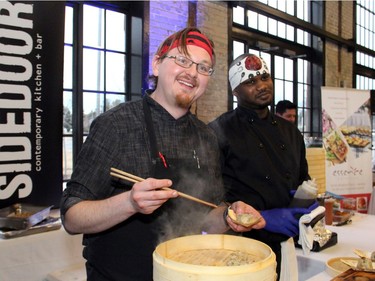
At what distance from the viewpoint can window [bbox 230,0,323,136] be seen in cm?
596

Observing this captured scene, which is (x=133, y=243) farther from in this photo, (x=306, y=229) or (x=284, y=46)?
(x=284, y=46)

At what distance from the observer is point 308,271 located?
2217mm

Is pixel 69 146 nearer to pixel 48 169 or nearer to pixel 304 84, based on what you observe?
pixel 48 169

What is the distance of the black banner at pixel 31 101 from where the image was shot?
278 cm

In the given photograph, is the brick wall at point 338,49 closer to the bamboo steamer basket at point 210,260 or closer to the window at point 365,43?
the window at point 365,43

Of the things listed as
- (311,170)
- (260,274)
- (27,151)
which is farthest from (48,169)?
(260,274)

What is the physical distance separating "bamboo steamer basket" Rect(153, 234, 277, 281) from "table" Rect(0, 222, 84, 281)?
170 centimetres

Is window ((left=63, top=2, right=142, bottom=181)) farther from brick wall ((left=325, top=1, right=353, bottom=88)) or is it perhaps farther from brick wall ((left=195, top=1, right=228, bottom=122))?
brick wall ((left=325, top=1, right=353, bottom=88))

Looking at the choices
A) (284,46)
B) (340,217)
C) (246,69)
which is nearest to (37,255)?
(246,69)

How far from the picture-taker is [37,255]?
8.27 ft

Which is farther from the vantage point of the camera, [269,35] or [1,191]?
[269,35]

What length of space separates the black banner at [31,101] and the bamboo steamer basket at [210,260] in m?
2.12

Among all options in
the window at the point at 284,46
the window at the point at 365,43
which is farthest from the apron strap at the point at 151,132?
the window at the point at 365,43

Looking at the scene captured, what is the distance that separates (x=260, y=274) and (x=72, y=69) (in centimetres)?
344
